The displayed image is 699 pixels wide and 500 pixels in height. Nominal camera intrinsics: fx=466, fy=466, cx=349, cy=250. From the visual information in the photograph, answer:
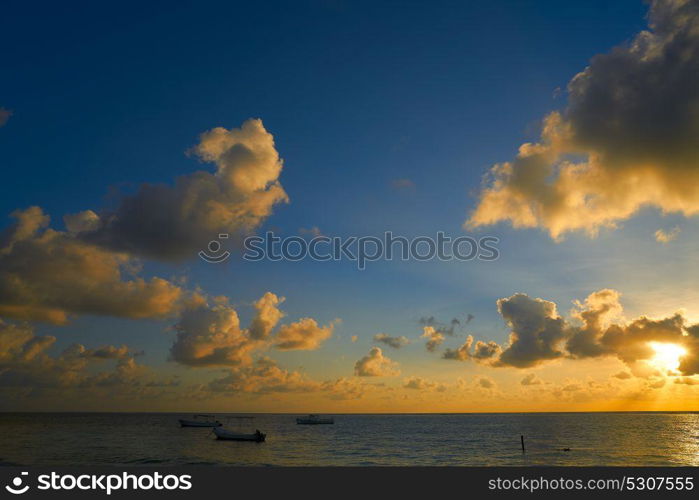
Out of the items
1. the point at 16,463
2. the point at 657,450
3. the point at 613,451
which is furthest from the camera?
the point at 657,450

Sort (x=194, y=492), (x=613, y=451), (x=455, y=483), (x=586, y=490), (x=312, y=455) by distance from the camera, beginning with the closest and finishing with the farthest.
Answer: (x=194, y=492) < (x=586, y=490) < (x=455, y=483) < (x=312, y=455) < (x=613, y=451)

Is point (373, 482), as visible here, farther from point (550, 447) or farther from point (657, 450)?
point (657, 450)

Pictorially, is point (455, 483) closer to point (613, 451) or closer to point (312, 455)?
point (312, 455)

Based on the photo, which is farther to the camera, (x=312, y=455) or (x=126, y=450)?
(x=126, y=450)

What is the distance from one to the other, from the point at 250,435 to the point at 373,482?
3488 inches

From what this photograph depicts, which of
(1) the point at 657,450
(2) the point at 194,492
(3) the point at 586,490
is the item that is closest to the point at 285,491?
(2) the point at 194,492

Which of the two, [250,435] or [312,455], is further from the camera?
[250,435]

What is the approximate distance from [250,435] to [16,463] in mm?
53221

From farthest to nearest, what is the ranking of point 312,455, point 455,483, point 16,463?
point 312,455
point 16,463
point 455,483

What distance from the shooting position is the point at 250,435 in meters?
123

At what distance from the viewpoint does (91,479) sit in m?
39.1

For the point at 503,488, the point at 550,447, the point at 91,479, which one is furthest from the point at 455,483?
the point at 550,447

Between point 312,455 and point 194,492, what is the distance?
74.4 meters

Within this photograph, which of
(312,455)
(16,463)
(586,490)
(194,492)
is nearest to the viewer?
(194,492)
